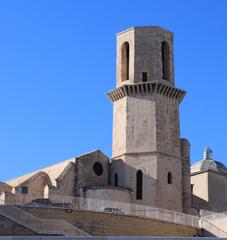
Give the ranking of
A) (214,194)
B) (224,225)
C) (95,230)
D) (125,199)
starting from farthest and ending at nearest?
(214,194) → (125,199) → (224,225) → (95,230)

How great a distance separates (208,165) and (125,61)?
1283 centimetres

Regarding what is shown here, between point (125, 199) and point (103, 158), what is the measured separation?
380 centimetres

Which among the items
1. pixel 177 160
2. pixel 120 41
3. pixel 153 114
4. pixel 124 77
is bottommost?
pixel 177 160

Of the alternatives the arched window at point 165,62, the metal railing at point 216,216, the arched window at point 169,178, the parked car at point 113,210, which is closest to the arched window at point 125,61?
the arched window at point 165,62

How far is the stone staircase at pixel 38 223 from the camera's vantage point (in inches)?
936

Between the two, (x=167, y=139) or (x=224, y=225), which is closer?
(x=224, y=225)

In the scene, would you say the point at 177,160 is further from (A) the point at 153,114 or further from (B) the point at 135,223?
(B) the point at 135,223

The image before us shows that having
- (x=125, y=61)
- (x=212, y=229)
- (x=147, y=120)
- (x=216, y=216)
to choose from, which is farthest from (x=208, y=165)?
(x=212, y=229)

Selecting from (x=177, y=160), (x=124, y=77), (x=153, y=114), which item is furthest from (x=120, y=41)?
(x=177, y=160)

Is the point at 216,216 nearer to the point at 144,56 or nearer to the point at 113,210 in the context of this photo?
the point at 113,210

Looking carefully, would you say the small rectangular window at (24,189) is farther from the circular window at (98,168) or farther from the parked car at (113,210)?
the parked car at (113,210)

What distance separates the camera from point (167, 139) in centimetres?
3694

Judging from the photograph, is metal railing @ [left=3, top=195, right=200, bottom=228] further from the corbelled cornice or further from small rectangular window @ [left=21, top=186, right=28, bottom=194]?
the corbelled cornice

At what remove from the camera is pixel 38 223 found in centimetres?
2408
